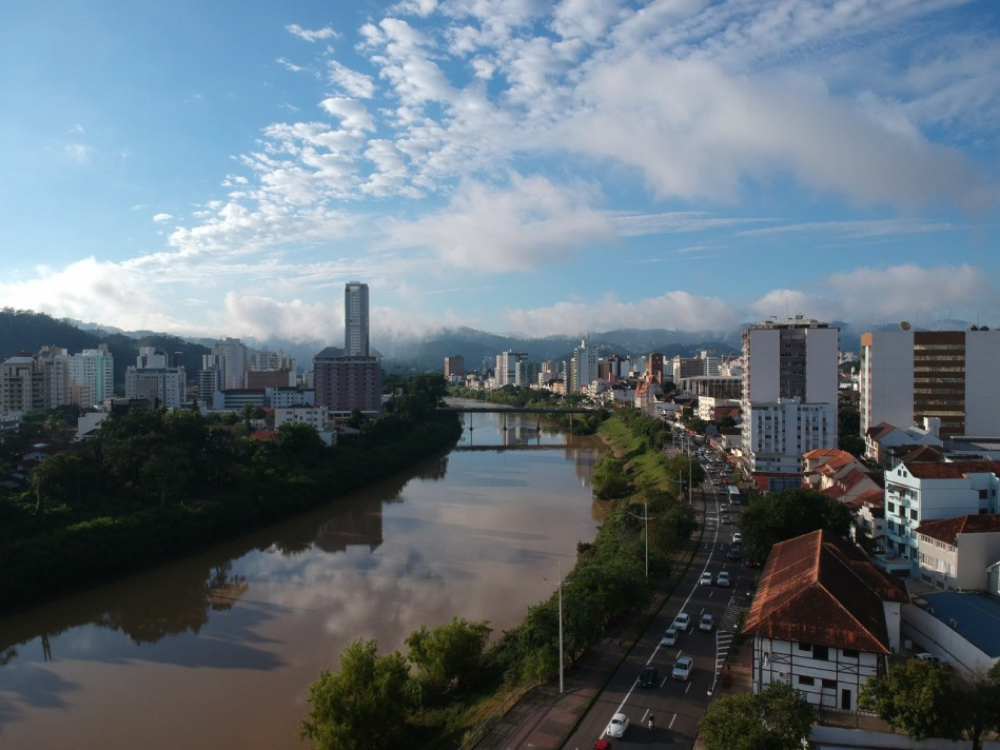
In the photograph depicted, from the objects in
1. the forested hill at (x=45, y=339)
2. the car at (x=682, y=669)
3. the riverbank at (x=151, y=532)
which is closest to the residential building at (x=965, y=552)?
the car at (x=682, y=669)

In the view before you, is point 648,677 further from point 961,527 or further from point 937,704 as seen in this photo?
point 961,527

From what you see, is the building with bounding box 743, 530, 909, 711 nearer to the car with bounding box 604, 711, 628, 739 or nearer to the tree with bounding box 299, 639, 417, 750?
the car with bounding box 604, 711, 628, 739

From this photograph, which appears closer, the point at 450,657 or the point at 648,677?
the point at 648,677

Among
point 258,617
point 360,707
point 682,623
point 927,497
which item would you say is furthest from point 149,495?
point 927,497

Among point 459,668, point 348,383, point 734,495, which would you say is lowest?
point 459,668

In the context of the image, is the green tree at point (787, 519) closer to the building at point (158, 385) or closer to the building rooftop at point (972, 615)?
the building rooftop at point (972, 615)

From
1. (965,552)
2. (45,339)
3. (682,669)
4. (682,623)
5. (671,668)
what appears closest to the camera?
(682,669)

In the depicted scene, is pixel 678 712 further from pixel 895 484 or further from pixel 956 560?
pixel 895 484
